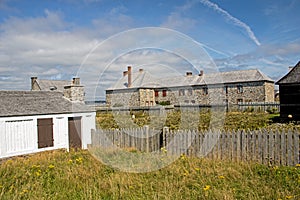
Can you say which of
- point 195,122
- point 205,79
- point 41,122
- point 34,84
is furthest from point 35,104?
point 205,79

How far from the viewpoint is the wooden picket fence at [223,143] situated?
26.9 ft

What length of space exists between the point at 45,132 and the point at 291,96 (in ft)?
54.3

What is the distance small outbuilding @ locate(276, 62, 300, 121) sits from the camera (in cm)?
1945

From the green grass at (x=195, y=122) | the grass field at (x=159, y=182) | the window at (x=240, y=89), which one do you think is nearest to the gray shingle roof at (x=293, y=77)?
the green grass at (x=195, y=122)

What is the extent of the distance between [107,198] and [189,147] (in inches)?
192

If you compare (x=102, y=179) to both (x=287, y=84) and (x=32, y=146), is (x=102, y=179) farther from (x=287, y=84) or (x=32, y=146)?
(x=287, y=84)

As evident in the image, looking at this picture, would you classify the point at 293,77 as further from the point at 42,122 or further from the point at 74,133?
the point at 42,122

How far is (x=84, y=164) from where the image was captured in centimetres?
860

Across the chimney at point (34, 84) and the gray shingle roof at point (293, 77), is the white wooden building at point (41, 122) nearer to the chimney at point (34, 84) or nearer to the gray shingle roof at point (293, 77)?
the gray shingle roof at point (293, 77)

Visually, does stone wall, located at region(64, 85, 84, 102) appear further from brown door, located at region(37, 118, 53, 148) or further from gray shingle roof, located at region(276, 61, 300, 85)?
gray shingle roof, located at region(276, 61, 300, 85)

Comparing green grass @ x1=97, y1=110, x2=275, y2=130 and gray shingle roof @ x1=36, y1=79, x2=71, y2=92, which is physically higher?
gray shingle roof @ x1=36, y1=79, x2=71, y2=92

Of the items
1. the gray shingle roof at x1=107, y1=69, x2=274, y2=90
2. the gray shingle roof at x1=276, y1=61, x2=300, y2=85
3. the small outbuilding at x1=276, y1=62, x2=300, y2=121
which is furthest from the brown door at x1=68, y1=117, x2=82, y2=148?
the gray shingle roof at x1=107, y1=69, x2=274, y2=90

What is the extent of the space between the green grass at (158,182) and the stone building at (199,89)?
1370 inches

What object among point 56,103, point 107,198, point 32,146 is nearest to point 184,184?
point 107,198
